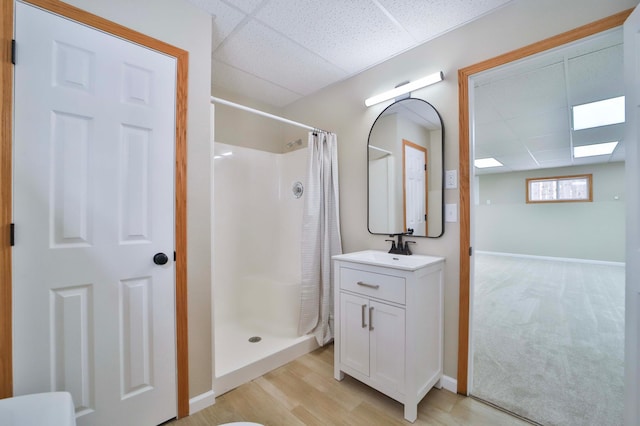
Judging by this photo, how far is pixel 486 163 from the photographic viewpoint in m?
6.34

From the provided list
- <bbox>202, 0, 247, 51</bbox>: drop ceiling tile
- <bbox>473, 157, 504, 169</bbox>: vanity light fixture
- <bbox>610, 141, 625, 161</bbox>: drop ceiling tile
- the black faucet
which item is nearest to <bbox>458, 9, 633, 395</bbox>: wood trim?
the black faucet

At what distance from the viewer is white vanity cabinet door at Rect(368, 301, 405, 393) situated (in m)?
1.51

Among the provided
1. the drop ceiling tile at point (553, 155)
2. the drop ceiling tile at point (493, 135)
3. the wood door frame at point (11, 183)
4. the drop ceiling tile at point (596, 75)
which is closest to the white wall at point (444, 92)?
the drop ceiling tile at point (596, 75)

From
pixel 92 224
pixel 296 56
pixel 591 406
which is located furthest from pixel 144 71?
pixel 591 406

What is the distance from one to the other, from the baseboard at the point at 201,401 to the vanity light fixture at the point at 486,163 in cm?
645

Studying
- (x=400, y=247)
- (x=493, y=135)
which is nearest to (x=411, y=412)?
(x=400, y=247)

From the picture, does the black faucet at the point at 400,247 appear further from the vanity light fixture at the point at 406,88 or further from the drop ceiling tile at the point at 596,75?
the drop ceiling tile at the point at 596,75

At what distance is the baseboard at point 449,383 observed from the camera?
171 centimetres

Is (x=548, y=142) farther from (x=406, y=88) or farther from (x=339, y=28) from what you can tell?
(x=339, y=28)

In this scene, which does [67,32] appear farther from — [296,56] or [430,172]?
[430,172]

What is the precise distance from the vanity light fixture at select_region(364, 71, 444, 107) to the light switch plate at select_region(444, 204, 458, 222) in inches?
34.9

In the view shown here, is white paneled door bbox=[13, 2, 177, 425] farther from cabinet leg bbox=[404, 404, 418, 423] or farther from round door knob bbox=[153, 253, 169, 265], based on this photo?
cabinet leg bbox=[404, 404, 418, 423]

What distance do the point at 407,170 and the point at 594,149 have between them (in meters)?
5.48

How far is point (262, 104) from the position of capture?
2.96 m
